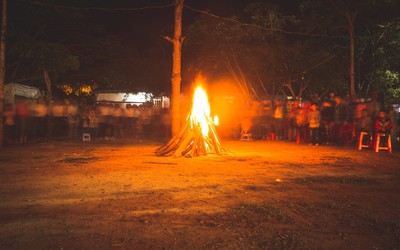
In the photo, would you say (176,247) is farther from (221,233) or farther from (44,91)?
(44,91)

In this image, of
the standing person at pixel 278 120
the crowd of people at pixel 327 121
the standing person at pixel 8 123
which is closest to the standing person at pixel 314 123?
the crowd of people at pixel 327 121

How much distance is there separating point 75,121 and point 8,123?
449 cm

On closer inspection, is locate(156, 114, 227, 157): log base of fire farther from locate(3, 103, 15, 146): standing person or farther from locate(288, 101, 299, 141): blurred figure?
locate(3, 103, 15, 146): standing person

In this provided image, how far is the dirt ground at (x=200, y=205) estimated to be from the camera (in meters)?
4.62

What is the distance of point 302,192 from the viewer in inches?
280

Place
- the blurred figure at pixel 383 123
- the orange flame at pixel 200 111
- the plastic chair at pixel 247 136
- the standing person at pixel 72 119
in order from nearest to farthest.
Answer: the orange flame at pixel 200 111, the blurred figure at pixel 383 123, the plastic chair at pixel 247 136, the standing person at pixel 72 119

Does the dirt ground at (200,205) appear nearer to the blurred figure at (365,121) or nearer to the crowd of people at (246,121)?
the blurred figure at (365,121)

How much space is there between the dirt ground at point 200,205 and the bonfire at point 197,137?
181 cm

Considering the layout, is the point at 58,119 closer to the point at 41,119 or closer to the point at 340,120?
the point at 41,119

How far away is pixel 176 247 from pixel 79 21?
20869 millimetres

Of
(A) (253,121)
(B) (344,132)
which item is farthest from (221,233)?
(A) (253,121)

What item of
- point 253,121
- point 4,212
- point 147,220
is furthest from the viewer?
point 253,121

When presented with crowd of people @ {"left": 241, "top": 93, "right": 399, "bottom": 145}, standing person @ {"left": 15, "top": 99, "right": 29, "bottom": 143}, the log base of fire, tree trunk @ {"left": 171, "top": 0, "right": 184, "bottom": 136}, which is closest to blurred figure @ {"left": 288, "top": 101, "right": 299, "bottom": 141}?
crowd of people @ {"left": 241, "top": 93, "right": 399, "bottom": 145}

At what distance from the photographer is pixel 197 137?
13.0 metres
